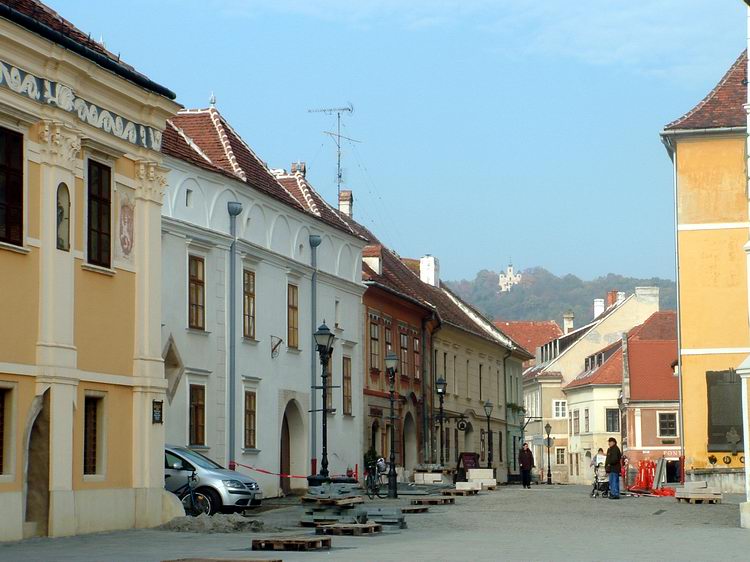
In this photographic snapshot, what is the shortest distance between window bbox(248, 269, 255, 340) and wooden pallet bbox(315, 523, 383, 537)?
1479cm

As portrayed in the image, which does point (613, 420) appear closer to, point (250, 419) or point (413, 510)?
point (250, 419)

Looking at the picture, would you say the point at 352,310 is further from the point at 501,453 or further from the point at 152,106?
the point at 501,453

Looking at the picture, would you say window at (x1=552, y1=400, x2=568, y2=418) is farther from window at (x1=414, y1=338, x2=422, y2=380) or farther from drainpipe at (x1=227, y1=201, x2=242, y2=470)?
drainpipe at (x1=227, y1=201, x2=242, y2=470)

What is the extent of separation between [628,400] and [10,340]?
65.9 meters

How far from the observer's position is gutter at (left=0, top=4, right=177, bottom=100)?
67.5 feet

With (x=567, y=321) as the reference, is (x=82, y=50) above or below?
below

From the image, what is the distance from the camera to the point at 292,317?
135 ft

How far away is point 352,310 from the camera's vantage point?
4666cm

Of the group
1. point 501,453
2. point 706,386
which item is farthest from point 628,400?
point 706,386

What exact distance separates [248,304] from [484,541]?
1751 cm

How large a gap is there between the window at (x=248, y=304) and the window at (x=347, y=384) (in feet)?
25.7

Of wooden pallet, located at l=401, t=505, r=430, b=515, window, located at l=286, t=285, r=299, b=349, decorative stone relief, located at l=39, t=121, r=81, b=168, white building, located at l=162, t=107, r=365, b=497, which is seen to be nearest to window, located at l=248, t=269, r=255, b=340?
white building, located at l=162, t=107, r=365, b=497

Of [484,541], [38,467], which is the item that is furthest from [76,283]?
[484,541]

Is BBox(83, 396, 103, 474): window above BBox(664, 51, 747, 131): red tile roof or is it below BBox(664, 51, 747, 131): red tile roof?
below
